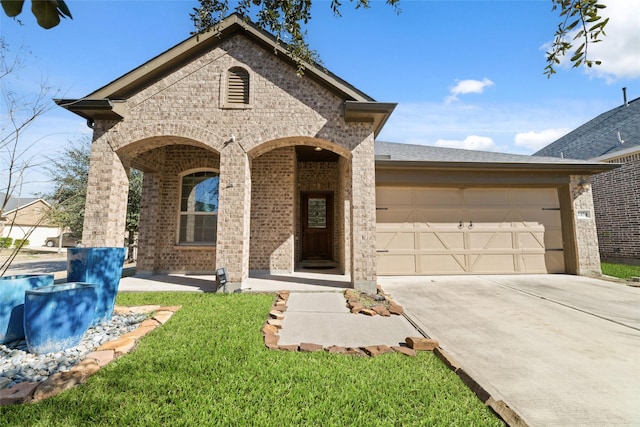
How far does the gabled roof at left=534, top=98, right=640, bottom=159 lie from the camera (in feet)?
37.9

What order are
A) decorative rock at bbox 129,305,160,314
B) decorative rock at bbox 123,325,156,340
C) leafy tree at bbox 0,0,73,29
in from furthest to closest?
decorative rock at bbox 129,305,160,314 → decorative rock at bbox 123,325,156,340 → leafy tree at bbox 0,0,73,29

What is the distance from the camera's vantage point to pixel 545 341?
3.59 meters

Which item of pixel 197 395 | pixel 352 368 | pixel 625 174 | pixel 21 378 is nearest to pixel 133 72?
pixel 21 378

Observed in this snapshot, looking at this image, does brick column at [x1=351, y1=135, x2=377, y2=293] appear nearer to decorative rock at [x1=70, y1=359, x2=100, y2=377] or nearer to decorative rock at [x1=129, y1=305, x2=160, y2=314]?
decorative rock at [x1=129, y1=305, x2=160, y2=314]

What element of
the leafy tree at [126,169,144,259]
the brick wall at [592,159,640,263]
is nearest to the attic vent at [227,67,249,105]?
the leafy tree at [126,169,144,259]

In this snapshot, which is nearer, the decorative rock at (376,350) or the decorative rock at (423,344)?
the decorative rock at (376,350)

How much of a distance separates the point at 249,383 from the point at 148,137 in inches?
252

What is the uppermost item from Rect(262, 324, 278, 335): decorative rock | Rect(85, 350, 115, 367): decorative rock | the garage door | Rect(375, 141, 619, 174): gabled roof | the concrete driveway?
Rect(375, 141, 619, 174): gabled roof

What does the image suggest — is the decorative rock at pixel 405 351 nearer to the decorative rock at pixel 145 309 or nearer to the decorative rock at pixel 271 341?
the decorative rock at pixel 271 341

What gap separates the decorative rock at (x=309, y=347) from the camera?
320 cm

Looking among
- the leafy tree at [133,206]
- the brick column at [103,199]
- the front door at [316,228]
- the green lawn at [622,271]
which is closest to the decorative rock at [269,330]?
the brick column at [103,199]

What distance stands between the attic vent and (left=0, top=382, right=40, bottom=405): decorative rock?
6.19 metres

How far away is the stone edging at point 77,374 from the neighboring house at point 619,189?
52.2 ft

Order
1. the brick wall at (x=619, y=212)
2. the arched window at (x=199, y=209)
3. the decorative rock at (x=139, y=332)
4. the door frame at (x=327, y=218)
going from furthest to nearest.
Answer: the door frame at (x=327, y=218) < the brick wall at (x=619, y=212) < the arched window at (x=199, y=209) < the decorative rock at (x=139, y=332)
